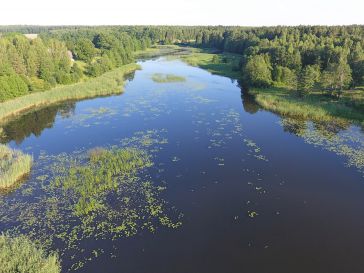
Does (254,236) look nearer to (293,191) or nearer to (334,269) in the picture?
(334,269)

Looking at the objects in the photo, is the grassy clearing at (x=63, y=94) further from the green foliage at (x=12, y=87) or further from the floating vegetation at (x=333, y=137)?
the floating vegetation at (x=333, y=137)

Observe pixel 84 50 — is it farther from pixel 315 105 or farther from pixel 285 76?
pixel 315 105

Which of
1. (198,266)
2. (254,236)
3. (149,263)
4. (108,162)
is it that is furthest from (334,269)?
(108,162)

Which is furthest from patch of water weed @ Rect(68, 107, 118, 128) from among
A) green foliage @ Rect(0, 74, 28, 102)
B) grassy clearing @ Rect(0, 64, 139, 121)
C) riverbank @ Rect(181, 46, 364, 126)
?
riverbank @ Rect(181, 46, 364, 126)

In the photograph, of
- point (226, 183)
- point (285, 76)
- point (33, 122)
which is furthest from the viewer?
point (285, 76)

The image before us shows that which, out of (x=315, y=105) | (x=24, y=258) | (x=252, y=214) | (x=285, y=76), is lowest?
(x=252, y=214)

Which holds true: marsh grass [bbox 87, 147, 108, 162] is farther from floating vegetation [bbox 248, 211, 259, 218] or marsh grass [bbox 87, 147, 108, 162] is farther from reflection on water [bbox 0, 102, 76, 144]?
A: floating vegetation [bbox 248, 211, 259, 218]

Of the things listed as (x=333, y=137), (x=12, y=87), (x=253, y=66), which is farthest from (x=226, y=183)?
(x=253, y=66)
